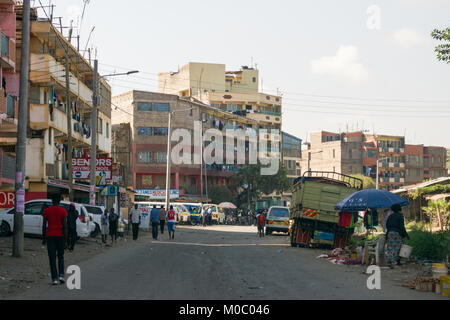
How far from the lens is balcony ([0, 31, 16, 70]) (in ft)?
95.3

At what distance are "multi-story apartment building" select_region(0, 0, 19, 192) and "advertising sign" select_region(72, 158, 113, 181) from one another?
11.0 feet

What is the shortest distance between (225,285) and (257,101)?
310 feet

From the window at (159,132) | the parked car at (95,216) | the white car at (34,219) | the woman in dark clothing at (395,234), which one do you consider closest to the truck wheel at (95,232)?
the parked car at (95,216)

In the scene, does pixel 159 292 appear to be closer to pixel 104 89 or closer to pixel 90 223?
pixel 90 223

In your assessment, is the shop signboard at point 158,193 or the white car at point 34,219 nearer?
the white car at point 34,219

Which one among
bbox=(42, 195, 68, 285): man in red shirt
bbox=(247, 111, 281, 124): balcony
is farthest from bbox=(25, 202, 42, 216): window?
bbox=(247, 111, 281, 124): balcony

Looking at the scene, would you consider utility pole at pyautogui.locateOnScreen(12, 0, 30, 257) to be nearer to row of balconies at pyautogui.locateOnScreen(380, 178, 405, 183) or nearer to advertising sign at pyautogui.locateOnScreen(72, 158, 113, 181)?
advertising sign at pyautogui.locateOnScreen(72, 158, 113, 181)

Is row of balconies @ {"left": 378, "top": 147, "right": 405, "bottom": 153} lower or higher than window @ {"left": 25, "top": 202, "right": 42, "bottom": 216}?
higher

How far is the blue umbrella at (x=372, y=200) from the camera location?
19.7 metres

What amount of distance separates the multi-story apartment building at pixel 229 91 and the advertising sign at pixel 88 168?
67454mm

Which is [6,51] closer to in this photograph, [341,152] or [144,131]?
[144,131]

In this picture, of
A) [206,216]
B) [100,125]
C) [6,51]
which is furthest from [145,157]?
[6,51]

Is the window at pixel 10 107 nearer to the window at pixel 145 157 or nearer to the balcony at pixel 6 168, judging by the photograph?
the balcony at pixel 6 168
